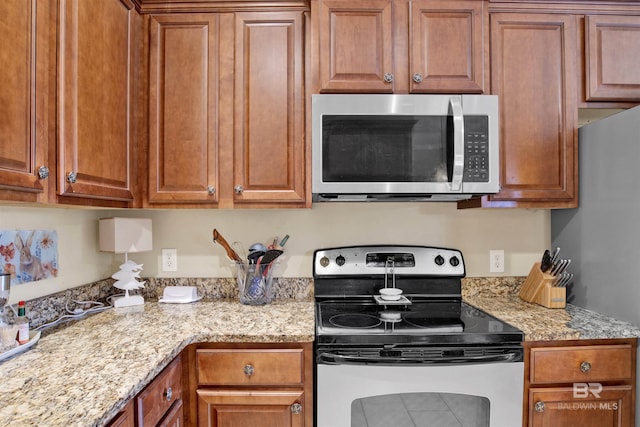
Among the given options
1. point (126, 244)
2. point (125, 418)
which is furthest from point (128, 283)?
point (125, 418)

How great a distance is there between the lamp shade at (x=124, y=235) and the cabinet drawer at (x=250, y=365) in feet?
2.30

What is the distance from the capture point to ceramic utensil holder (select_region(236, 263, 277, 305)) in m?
1.82

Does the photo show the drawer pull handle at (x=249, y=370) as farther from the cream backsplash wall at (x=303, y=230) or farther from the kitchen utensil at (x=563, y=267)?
the kitchen utensil at (x=563, y=267)

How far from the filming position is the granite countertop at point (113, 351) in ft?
2.80

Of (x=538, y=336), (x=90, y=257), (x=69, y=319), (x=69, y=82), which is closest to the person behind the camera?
(x=69, y=82)

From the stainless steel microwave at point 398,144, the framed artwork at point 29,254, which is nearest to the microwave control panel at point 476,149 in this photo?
the stainless steel microwave at point 398,144

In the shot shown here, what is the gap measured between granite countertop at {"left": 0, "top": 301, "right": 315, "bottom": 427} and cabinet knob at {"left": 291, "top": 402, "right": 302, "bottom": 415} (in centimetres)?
24

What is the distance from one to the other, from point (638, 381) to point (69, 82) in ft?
7.43

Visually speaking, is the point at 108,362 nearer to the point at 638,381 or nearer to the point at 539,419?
the point at 539,419

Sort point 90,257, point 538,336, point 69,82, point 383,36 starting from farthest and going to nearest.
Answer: point 90,257 → point 383,36 → point 538,336 → point 69,82

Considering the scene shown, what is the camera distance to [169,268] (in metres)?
2.03

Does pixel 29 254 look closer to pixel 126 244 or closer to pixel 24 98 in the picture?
pixel 126 244

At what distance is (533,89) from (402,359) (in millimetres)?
1303

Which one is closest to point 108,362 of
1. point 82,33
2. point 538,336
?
point 82,33
